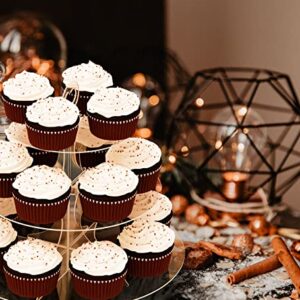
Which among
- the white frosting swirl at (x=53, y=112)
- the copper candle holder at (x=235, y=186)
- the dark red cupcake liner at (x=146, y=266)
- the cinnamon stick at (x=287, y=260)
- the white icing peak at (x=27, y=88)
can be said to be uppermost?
the white icing peak at (x=27, y=88)

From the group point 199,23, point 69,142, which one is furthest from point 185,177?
point 199,23

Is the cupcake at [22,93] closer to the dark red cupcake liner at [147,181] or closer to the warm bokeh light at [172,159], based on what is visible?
the dark red cupcake liner at [147,181]

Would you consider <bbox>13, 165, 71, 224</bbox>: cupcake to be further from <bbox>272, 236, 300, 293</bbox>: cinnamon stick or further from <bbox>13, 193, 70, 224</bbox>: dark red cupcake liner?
<bbox>272, 236, 300, 293</bbox>: cinnamon stick

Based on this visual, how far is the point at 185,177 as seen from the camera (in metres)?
1.63

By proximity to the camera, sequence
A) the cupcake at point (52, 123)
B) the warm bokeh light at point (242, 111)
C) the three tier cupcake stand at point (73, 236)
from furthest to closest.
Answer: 1. the warm bokeh light at point (242, 111)
2. the three tier cupcake stand at point (73, 236)
3. the cupcake at point (52, 123)

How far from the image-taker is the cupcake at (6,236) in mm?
1170

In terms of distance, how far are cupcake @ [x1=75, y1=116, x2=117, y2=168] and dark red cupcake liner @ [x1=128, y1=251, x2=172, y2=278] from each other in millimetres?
165

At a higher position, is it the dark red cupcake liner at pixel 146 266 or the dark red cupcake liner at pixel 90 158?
the dark red cupcake liner at pixel 90 158

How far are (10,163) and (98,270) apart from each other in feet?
0.69

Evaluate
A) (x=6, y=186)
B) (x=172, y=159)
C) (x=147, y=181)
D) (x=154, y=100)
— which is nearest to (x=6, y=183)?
(x=6, y=186)

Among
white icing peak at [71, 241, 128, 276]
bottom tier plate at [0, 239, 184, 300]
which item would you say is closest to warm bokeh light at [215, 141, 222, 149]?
bottom tier plate at [0, 239, 184, 300]

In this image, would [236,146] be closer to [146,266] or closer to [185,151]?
[185,151]

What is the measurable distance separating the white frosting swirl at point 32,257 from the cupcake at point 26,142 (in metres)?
0.14

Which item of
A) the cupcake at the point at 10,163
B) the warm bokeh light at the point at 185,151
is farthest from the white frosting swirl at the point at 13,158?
the warm bokeh light at the point at 185,151
